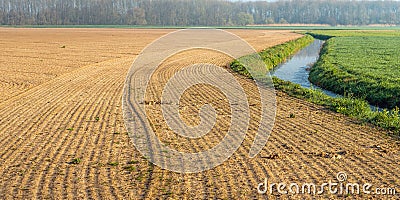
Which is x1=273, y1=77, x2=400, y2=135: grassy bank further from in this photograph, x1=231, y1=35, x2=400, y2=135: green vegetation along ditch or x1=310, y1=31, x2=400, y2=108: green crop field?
x1=310, y1=31, x2=400, y2=108: green crop field

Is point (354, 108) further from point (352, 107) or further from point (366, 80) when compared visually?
point (366, 80)

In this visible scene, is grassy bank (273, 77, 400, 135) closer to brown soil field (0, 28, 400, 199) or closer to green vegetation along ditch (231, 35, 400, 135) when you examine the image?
green vegetation along ditch (231, 35, 400, 135)

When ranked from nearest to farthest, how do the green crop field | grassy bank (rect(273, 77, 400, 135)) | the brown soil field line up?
the brown soil field < grassy bank (rect(273, 77, 400, 135)) < the green crop field

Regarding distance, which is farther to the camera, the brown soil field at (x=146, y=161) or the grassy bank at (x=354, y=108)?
the grassy bank at (x=354, y=108)

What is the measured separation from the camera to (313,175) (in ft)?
26.3

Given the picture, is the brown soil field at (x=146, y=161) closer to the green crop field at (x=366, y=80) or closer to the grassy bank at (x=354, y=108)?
the grassy bank at (x=354, y=108)

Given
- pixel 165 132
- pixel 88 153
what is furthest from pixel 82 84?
pixel 88 153

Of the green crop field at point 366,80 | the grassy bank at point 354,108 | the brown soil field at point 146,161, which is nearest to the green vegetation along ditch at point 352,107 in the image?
the grassy bank at point 354,108

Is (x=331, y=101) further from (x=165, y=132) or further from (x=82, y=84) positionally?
(x=82, y=84)

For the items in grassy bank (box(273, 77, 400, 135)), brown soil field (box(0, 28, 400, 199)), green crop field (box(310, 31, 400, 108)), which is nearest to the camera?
brown soil field (box(0, 28, 400, 199))

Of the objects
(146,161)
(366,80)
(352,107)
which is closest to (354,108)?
(352,107)

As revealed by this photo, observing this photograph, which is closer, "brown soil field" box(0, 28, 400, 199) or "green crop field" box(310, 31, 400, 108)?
"brown soil field" box(0, 28, 400, 199)

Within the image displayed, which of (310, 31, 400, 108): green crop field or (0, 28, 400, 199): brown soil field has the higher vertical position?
(310, 31, 400, 108): green crop field

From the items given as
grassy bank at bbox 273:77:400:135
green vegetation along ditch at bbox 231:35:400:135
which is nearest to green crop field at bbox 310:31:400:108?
green vegetation along ditch at bbox 231:35:400:135
